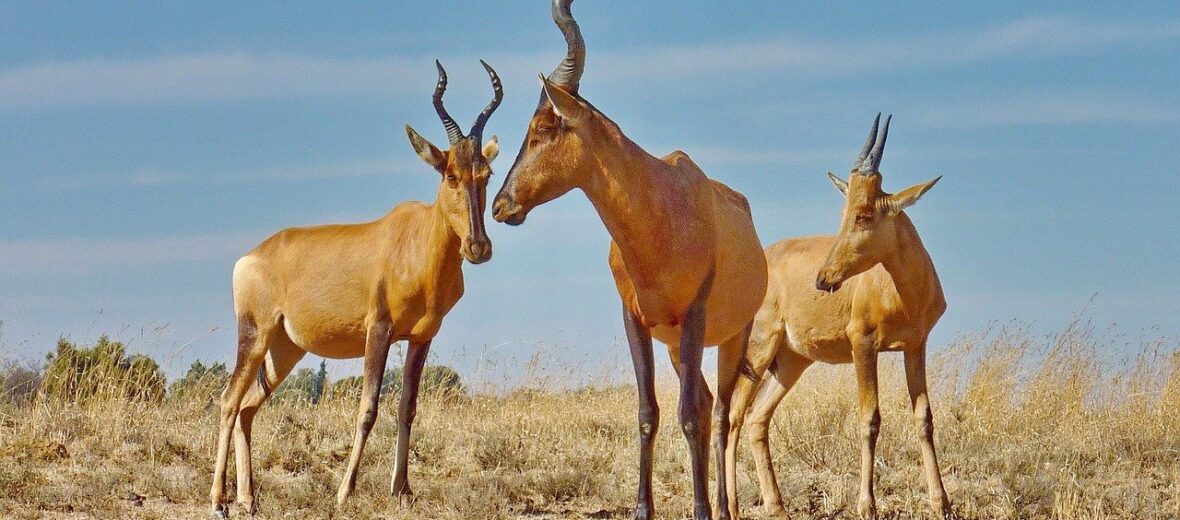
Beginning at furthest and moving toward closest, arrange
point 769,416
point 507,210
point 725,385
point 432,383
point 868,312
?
point 432,383, point 769,416, point 868,312, point 725,385, point 507,210

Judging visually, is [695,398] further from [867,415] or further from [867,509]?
[867,415]

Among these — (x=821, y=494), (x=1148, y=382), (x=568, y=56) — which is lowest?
(x=821, y=494)

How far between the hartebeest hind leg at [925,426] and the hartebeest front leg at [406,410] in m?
3.84

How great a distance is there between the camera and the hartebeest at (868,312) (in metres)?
11.5

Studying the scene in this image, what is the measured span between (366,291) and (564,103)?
393 cm

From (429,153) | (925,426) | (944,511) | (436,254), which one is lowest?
(944,511)

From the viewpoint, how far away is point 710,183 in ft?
30.4

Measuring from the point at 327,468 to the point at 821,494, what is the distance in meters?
4.37

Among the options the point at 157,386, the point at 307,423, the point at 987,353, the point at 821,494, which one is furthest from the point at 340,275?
the point at 987,353

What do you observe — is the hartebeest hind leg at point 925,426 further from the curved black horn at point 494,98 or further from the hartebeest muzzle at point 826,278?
the curved black horn at point 494,98

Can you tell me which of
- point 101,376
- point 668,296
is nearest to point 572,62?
point 668,296

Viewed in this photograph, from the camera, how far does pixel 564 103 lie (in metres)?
8.11

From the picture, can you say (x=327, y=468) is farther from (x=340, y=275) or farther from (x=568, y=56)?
(x=568, y=56)

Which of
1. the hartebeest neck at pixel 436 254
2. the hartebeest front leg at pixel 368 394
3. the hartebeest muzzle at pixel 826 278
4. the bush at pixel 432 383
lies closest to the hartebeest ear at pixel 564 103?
the hartebeest neck at pixel 436 254
